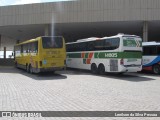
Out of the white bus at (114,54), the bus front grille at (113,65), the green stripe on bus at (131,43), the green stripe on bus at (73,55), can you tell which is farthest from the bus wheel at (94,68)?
the green stripe on bus at (131,43)

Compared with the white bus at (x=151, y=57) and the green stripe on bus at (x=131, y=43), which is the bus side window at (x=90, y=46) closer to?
the green stripe on bus at (x=131, y=43)

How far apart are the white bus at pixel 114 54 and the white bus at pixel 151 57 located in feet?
11.5

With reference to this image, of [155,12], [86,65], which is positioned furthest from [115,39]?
[155,12]

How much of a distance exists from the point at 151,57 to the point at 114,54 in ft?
16.9

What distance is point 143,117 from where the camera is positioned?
23.5 feet

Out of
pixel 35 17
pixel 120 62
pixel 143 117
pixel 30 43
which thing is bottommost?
pixel 143 117

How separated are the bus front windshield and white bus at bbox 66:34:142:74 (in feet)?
10.4

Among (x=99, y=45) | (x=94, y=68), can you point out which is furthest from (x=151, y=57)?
(x=94, y=68)

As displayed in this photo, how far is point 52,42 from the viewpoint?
19672mm

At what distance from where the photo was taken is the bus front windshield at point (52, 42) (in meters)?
19.4

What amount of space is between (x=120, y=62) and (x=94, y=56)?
388 cm

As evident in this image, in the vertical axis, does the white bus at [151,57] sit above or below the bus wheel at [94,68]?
above

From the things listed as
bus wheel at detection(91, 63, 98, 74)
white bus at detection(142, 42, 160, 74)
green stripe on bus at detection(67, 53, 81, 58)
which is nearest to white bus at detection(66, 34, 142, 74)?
bus wheel at detection(91, 63, 98, 74)

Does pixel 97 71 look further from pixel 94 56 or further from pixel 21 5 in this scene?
pixel 21 5
